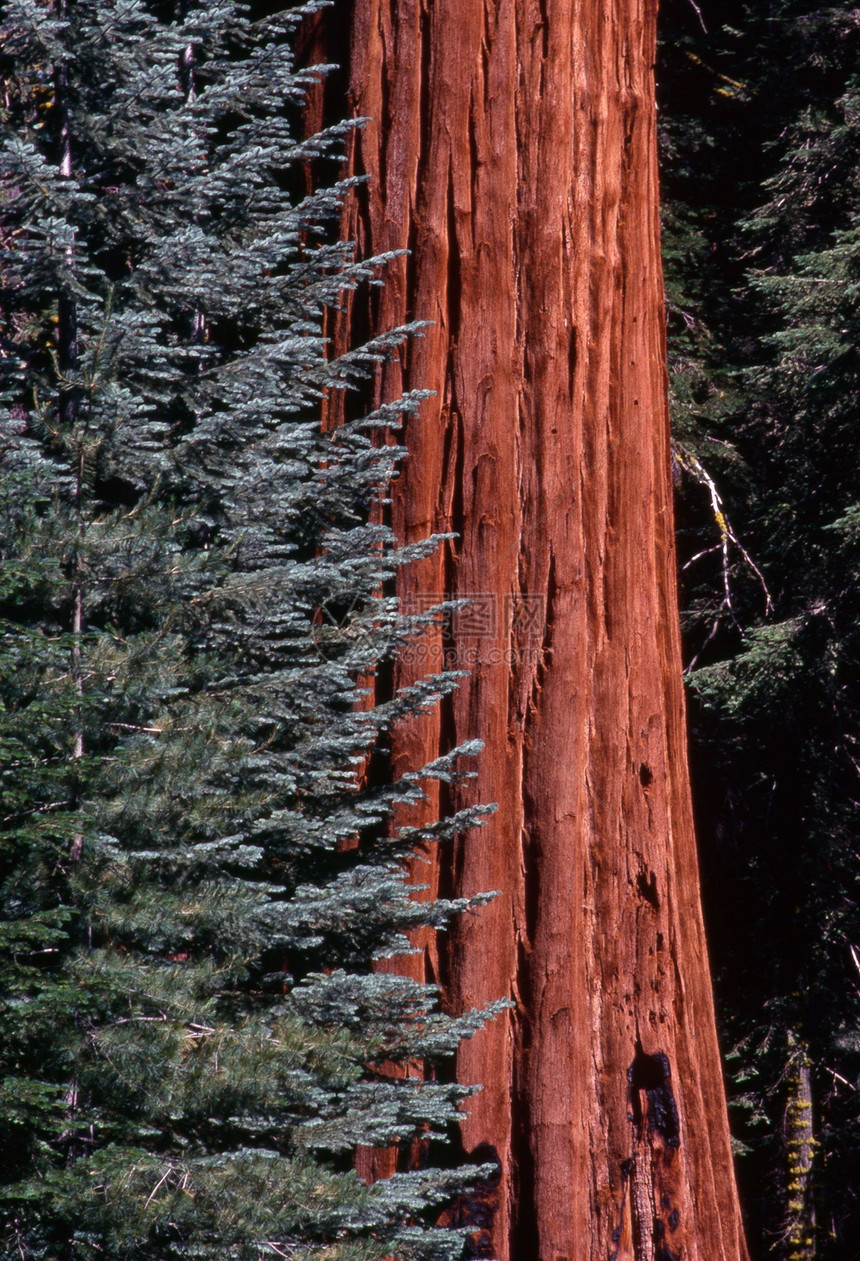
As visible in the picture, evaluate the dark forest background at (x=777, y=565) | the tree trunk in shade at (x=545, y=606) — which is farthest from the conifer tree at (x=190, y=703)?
the dark forest background at (x=777, y=565)

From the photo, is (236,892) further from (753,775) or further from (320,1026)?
(753,775)

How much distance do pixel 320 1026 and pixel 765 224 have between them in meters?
7.09

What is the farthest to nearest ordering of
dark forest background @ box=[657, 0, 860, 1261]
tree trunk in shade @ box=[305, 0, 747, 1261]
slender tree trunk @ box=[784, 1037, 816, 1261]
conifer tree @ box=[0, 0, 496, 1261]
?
slender tree trunk @ box=[784, 1037, 816, 1261] < dark forest background @ box=[657, 0, 860, 1261] < tree trunk in shade @ box=[305, 0, 747, 1261] < conifer tree @ box=[0, 0, 496, 1261]

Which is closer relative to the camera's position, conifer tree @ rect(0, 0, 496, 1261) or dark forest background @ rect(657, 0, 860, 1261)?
conifer tree @ rect(0, 0, 496, 1261)

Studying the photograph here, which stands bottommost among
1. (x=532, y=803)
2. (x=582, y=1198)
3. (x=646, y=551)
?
(x=582, y=1198)

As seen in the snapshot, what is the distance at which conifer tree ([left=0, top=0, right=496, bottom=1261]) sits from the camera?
1.79m

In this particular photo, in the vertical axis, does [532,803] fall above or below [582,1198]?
above

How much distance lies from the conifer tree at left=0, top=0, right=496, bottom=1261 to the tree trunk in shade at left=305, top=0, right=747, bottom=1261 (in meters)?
0.10

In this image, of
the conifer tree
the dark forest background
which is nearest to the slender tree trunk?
the dark forest background

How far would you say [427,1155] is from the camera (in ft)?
7.57

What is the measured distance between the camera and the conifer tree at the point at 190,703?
179cm

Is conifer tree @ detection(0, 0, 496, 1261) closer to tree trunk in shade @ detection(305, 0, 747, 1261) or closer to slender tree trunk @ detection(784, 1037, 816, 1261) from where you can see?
tree trunk in shade @ detection(305, 0, 747, 1261)

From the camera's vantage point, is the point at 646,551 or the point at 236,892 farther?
the point at 646,551

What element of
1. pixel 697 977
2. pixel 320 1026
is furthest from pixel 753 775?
pixel 320 1026
